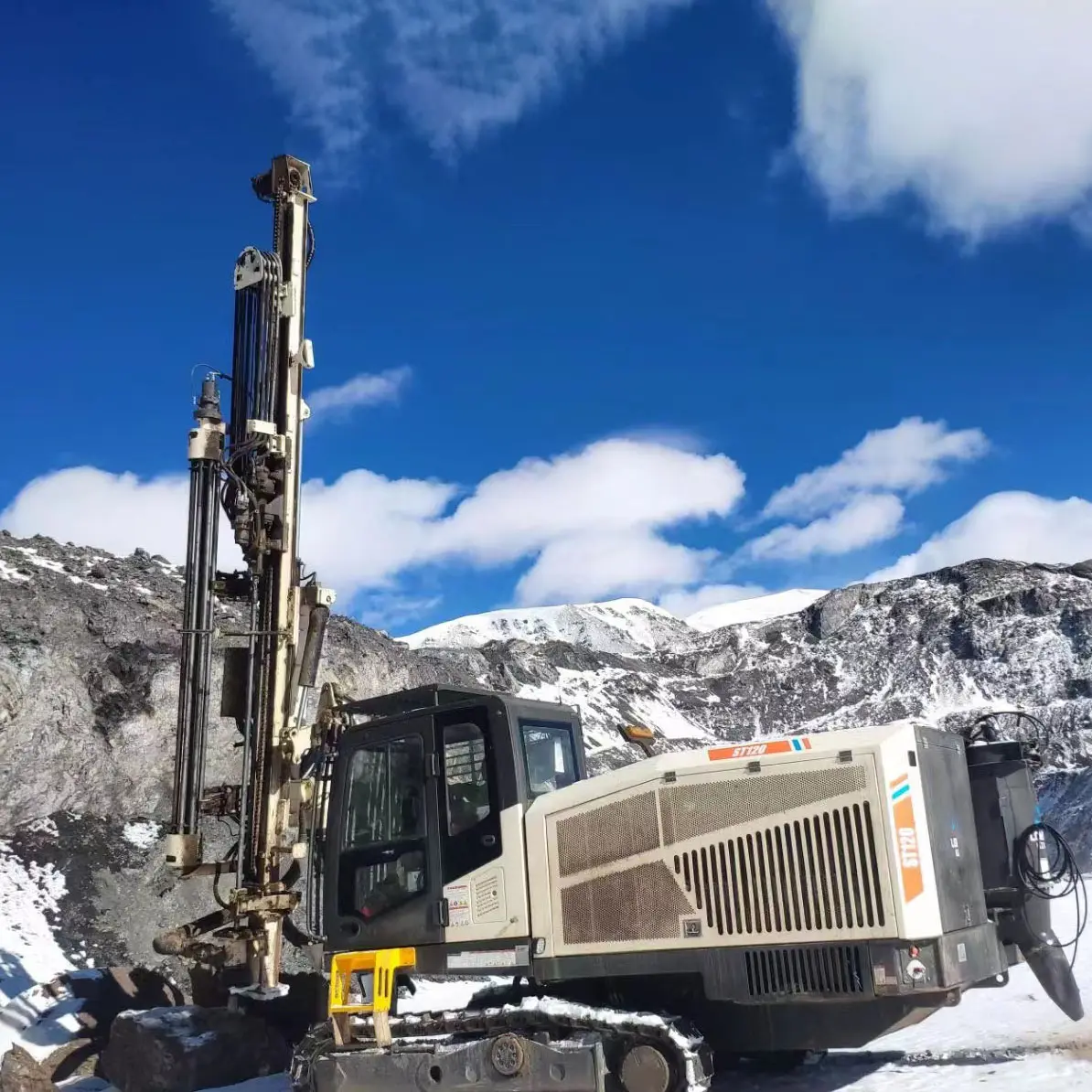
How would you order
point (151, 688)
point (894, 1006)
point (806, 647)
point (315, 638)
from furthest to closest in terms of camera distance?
point (806, 647), point (151, 688), point (315, 638), point (894, 1006)

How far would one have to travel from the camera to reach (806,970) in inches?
255

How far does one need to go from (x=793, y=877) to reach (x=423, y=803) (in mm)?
2524

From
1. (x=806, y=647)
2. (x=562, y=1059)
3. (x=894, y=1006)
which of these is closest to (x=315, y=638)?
(x=562, y=1059)

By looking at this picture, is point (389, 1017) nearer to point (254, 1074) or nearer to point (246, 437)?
point (254, 1074)

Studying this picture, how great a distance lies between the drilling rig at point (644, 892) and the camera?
645 cm

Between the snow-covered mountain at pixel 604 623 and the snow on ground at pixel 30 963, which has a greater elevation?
the snow-covered mountain at pixel 604 623

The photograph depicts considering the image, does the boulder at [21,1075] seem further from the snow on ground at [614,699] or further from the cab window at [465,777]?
the snow on ground at [614,699]

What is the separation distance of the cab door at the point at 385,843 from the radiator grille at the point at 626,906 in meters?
0.91

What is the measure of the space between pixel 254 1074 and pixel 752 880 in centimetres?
550

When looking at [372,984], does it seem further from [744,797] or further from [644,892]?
[744,797]

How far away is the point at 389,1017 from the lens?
24.6 feet

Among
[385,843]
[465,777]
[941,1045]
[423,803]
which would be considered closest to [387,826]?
[385,843]

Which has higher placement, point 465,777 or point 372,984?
point 465,777

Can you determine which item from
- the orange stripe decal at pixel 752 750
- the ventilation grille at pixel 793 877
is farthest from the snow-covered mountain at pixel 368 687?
the orange stripe decal at pixel 752 750
